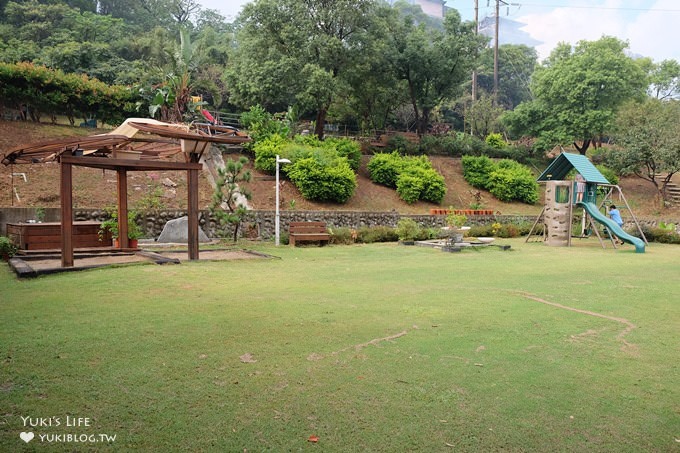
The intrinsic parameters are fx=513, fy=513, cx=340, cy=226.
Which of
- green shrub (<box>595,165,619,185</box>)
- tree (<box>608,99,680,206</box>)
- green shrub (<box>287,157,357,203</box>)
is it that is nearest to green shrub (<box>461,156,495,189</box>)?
green shrub (<box>595,165,619,185</box>)

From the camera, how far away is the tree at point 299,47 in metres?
24.7

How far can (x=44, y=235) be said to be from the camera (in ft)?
38.6

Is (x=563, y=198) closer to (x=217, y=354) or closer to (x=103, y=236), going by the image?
(x=103, y=236)

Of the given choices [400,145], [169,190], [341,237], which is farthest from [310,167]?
[400,145]

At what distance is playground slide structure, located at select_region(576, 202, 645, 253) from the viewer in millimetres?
16062

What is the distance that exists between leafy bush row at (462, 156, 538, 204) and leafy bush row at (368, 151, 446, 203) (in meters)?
3.51

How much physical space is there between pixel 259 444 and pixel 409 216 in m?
19.4

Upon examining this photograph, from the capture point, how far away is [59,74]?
22797 millimetres

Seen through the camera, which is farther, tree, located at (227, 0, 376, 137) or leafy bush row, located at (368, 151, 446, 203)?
leafy bush row, located at (368, 151, 446, 203)

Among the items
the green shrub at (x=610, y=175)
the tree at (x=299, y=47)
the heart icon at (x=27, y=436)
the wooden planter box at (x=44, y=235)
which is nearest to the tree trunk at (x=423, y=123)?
the tree at (x=299, y=47)

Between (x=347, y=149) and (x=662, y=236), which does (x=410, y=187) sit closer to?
(x=347, y=149)

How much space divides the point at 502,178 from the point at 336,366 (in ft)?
86.7

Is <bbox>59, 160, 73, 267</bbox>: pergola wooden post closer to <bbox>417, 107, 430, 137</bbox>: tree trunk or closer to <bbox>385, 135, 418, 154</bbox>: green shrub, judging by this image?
<bbox>385, 135, 418, 154</bbox>: green shrub

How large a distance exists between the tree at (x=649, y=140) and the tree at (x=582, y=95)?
4.20 ft
